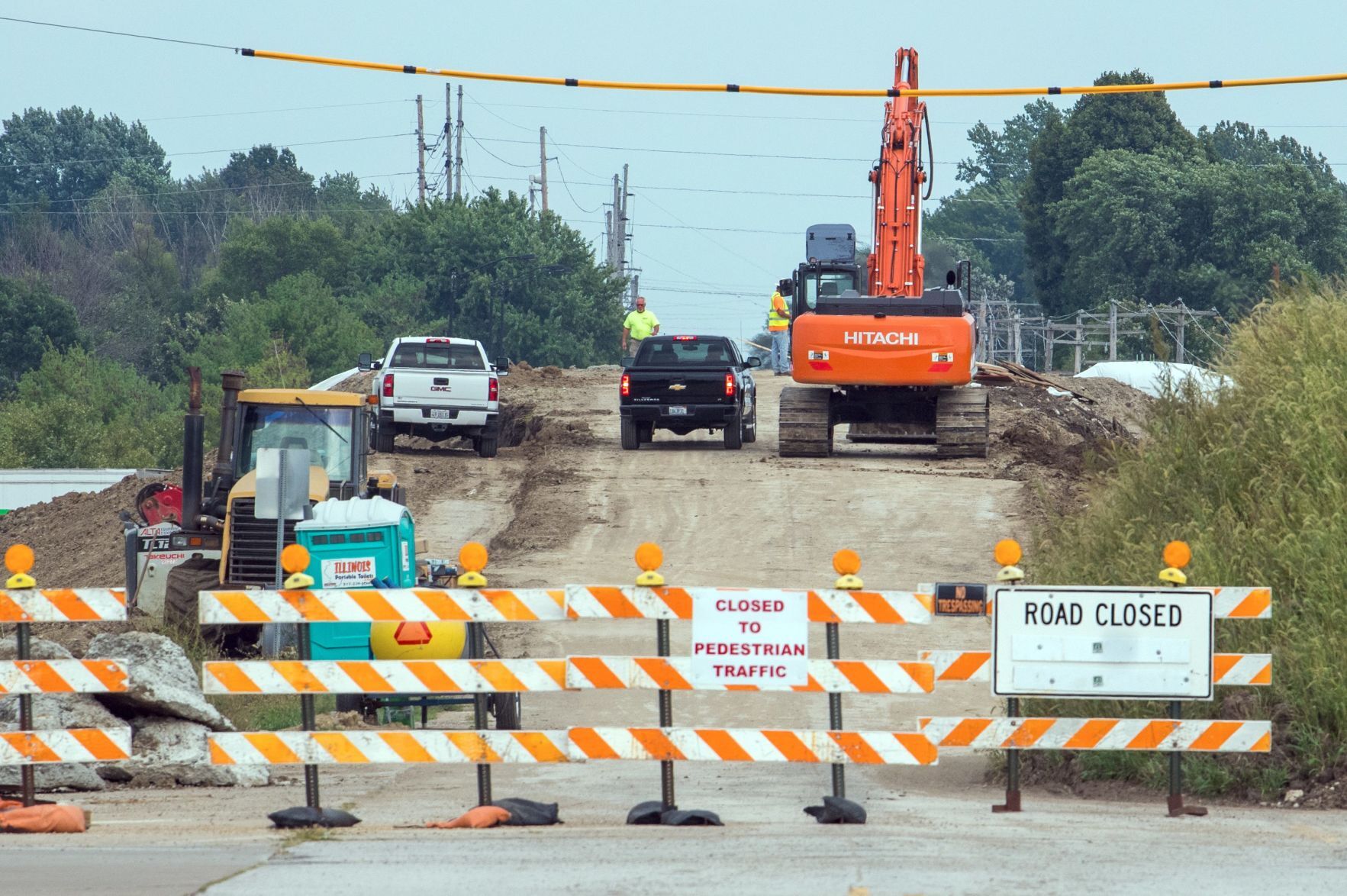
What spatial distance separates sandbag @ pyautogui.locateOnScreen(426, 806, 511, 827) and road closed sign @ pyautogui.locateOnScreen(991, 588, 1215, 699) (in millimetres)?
2612

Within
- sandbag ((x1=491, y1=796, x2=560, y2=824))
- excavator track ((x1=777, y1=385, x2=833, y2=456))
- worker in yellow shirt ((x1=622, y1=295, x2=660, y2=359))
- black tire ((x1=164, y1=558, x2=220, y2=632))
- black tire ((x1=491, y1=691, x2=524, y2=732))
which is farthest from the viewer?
worker in yellow shirt ((x1=622, y1=295, x2=660, y2=359))

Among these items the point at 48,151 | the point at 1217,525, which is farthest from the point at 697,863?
the point at 48,151

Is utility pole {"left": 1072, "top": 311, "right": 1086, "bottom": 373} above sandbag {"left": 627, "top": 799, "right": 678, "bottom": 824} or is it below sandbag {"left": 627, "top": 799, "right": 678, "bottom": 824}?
above

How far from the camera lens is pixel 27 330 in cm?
9100

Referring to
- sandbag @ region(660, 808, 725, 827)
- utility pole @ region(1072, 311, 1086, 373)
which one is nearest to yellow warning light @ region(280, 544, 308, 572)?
sandbag @ region(660, 808, 725, 827)

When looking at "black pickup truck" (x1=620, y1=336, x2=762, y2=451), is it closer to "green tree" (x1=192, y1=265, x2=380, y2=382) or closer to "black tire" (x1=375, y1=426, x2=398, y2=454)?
"black tire" (x1=375, y1=426, x2=398, y2=454)

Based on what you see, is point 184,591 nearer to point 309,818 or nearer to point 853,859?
point 309,818

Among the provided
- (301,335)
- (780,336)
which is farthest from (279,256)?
(780,336)

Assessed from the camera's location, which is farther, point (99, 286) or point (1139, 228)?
point (99, 286)

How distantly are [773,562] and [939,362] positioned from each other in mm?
6942

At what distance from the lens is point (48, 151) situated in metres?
148

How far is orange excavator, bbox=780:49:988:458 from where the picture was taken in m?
27.4

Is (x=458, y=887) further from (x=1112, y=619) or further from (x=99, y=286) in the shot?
(x=99, y=286)

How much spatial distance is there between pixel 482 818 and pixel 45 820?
2203mm
